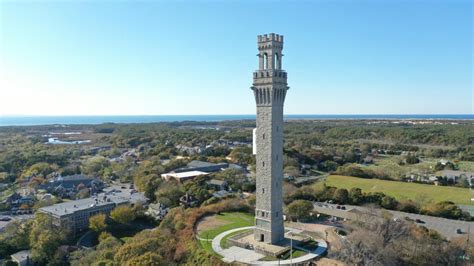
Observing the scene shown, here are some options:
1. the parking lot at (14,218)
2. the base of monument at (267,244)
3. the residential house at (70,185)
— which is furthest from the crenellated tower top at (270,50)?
the residential house at (70,185)

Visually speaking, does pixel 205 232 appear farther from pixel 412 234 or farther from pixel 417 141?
pixel 417 141

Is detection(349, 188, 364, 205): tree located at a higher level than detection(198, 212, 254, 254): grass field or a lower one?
higher

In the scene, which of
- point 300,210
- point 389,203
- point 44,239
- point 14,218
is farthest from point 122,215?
point 389,203

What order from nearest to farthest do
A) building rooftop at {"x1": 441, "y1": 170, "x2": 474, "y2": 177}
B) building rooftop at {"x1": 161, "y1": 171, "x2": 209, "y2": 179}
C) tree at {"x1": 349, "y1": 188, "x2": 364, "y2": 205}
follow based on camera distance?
tree at {"x1": 349, "y1": 188, "x2": 364, "y2": 205} < building rooftop at {"x1": 161, "y1": 171, "x2": 209, "y2": 179} < building rooftop at {"x1": 441, "y1": 170, "x2": 474, "y2": 177}

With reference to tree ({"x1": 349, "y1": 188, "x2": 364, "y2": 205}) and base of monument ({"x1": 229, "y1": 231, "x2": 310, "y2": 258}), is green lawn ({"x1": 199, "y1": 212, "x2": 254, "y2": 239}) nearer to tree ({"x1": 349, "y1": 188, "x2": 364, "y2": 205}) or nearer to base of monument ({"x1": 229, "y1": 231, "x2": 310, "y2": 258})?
base of monument ({"x1": 229, "y1": 231, "x2": 310, "y2": 258})

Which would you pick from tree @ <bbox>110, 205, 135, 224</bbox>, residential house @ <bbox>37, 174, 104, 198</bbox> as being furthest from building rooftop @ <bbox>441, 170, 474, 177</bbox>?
residential house @ <bbox>37, 174, 104, 198</bbox>

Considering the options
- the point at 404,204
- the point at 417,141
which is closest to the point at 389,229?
the point at 404,204
